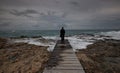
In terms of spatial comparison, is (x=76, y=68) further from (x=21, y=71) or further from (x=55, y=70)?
(x=21, y=71)

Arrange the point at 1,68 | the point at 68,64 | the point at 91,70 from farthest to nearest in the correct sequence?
the point at 1,68 < the point at 91,70 < the point at 68,64

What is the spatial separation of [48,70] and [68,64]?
4.55 feet

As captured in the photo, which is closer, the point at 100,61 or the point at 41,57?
the point at 100,61

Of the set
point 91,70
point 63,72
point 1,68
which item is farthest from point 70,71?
point 1,68

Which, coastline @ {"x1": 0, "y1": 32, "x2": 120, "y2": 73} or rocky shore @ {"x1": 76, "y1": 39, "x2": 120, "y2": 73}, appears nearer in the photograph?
rocky shore @ {"x1": 76, "y1": 39, "x2": 120, "y2": 73}

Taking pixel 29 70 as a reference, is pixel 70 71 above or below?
above

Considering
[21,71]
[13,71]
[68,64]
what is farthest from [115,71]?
[13,71]

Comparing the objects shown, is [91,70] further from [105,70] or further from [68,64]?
[68,64]

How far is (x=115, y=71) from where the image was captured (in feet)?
32.0

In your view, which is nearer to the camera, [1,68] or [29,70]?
[29,70]

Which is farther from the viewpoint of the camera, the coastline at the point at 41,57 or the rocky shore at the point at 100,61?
the coastline at the point at 41,57

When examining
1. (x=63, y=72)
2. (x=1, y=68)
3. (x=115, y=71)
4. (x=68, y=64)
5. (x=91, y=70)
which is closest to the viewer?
(x=63, y=72)

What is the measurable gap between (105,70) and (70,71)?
15.7 ft

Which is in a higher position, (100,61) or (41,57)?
(41,57)
